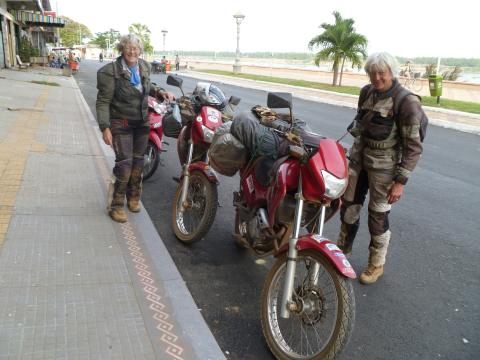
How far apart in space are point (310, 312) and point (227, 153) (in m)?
1.43

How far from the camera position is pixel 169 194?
5996 millimetres

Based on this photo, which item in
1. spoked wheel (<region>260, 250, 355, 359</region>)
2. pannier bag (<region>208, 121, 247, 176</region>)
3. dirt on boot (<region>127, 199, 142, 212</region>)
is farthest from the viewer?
dirt on boot (<region>127, 199, 142, 212</region>)

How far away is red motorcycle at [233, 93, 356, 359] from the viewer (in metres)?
2.58

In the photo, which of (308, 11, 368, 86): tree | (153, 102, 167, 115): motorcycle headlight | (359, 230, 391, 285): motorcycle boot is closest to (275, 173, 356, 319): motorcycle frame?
(359, 230, 391, 285): motorcycle boot

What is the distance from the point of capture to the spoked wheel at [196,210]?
13.5 feet

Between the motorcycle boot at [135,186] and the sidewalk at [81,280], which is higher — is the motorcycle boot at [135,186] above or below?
above

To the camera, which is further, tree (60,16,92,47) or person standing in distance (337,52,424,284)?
tree (60,16,92,47)

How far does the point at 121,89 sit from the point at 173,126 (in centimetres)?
82

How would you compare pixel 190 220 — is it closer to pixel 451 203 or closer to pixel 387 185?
pixel 387 185

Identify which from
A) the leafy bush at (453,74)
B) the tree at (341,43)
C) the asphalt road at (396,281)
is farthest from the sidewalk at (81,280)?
the leafy bush at (453,74)

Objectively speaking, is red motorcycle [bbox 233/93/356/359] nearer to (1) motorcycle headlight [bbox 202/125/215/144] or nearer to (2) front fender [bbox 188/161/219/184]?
(2) front fender [bbox 188/161/219/184]

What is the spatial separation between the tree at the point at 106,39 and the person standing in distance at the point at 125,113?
11993cm

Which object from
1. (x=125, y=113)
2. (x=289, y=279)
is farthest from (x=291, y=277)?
(x=125, y=113)

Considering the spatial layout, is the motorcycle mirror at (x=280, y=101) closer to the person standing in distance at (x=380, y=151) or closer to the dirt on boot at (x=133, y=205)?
the person standing in distance at (x=380, y=151)
